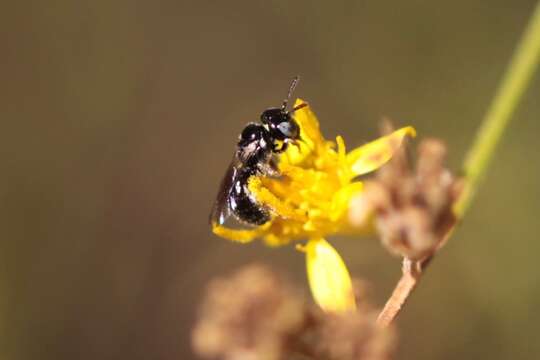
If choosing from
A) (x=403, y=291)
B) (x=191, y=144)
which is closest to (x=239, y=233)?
(x=403, y=291)

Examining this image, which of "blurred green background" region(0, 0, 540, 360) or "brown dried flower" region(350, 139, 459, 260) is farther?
"blurred green background" region(0, 0, 540, 360)

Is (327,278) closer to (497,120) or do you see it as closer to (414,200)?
(497,120)

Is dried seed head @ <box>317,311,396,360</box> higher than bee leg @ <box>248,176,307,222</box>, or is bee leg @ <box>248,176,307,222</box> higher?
dried seed head @ <box>317,311,396,360</box>

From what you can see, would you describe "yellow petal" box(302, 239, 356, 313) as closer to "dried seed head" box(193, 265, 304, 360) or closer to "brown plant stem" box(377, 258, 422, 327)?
"brown plant stem" box(377, 258, 422, 327)

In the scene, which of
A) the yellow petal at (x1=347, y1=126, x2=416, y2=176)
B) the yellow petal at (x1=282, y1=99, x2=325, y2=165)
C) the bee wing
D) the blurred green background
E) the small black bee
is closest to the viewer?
the yellow petal at (x1=347, y1=126, x2=416, y2=176)

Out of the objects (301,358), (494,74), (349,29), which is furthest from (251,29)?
(301,358)

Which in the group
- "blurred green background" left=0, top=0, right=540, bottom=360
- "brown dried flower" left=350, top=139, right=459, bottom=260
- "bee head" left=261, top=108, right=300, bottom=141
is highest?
"brown dried flower" left=350, top=139, right=459, bottom=260

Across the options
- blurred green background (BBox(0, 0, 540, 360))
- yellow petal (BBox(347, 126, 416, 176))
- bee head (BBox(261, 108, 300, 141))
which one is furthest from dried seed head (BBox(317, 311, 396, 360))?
blurred green background (BBox(0, 0, 540, 360))
